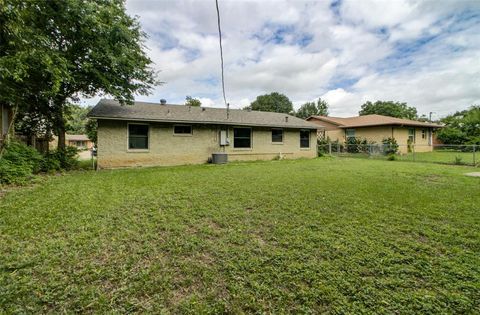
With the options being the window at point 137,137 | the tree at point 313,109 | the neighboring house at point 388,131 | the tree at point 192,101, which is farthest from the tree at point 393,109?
the window at point 137,137

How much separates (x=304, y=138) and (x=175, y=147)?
951 centimetres

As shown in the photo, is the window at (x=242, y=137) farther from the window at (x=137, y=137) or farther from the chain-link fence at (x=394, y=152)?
the chain-link fence at (x=394, y=152)

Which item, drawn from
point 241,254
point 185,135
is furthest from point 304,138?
point 241,254

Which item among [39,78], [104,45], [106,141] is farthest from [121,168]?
[104,45]

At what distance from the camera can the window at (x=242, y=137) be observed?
47.3ft

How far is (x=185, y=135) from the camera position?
506 inches

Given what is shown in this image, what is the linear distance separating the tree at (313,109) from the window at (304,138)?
1401 inches

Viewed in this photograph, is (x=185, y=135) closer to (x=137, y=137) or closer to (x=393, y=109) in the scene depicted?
(x=137, y=137)

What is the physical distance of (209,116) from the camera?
14.2 m

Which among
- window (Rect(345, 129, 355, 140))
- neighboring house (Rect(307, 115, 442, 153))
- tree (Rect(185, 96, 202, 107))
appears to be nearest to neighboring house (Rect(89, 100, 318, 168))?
neighboring house (Rect(307, 115, 442, 153))

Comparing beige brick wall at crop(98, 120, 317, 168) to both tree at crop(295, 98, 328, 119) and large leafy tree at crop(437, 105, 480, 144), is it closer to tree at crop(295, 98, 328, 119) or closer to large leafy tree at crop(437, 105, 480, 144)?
large leafy tree at crop(437, 105, 480, 144)

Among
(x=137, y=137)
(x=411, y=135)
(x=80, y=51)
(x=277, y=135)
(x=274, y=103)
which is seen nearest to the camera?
(x=80, y=51)

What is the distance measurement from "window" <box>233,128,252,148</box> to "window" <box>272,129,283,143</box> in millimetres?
1801

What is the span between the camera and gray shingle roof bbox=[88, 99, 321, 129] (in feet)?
37.4
